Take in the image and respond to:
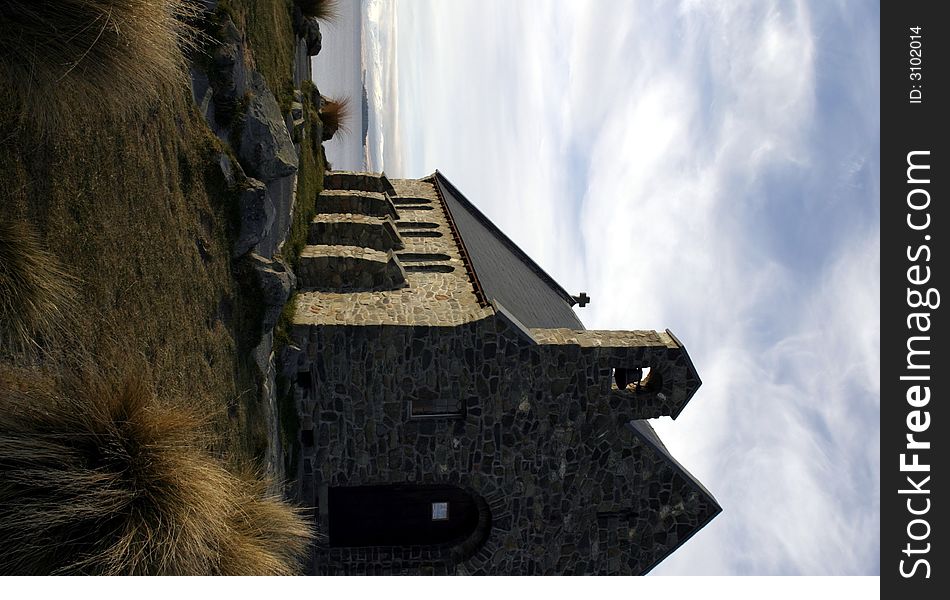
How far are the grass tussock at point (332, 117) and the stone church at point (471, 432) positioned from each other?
19.2 ft

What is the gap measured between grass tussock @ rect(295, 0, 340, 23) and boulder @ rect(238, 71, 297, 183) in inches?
256

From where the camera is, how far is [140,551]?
5.12m

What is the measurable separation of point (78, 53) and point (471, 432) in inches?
386

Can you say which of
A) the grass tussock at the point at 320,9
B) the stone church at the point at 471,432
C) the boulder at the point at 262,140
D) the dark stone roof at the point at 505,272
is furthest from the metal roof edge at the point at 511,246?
the boulder at the point at 262,140

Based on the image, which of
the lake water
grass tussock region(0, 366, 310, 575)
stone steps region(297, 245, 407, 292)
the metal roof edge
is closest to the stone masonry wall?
stone steps region(297, 245, 407, 292)

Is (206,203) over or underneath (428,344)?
over

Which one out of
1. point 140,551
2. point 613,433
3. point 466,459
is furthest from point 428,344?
point 140,551

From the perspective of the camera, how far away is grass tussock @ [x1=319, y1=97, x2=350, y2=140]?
1994 centimetres

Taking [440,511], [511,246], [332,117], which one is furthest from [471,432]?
[511,246]

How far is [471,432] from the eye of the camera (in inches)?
527

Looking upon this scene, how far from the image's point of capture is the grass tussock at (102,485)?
500 cm

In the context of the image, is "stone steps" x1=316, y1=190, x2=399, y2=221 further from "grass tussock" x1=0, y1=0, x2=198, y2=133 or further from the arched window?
"grass tussock" x1=0, y1=0, x2=198, y2=133

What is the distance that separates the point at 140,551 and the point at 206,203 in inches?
228
